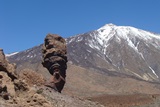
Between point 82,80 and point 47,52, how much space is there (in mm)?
110753

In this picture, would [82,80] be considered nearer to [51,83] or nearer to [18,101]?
[51,83]

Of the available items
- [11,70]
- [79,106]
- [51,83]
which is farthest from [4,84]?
[51,83]

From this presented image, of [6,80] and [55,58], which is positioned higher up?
[55,58]

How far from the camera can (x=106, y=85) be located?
14738cm

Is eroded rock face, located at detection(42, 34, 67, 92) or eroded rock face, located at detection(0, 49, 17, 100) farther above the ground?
eroded rock face, located at detection(42, 34, 67, 92)

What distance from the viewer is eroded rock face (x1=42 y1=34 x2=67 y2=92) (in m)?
36.2

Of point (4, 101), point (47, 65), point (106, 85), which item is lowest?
point (4, 101)

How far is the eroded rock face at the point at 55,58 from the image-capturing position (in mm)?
36219

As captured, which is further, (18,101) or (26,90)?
(26,90)

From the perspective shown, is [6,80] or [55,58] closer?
[6,80]

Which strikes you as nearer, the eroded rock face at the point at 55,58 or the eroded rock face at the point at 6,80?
the eroded rock face at the point at 6,80

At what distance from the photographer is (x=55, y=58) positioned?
36500mm

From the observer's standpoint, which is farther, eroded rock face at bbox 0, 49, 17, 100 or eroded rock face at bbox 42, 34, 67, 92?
eroded rock face at bbox 42, 34, 67, 92

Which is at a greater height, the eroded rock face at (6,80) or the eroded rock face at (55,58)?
the eroded rock face at (55,58)
